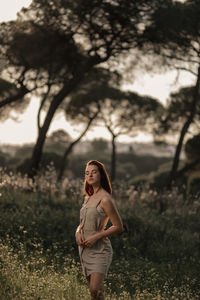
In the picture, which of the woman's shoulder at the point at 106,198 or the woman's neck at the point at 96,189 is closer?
the woman's shoulder at the point at 106,198

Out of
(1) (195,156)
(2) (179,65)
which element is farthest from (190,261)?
(1) (195,156)

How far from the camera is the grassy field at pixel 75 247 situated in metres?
5.47

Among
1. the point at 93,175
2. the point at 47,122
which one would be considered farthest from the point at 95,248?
the point at 47,122

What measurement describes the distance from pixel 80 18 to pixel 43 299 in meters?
11.1

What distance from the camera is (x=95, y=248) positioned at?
4.14 m

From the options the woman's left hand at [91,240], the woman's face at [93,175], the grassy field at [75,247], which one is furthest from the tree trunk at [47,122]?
the woman's left hand at [91,240]

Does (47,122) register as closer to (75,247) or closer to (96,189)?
(75,247)

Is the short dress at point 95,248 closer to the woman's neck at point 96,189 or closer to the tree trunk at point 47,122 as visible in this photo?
the woman's neck at point 96,189

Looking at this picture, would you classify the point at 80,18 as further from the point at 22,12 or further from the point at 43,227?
the point at 43,227

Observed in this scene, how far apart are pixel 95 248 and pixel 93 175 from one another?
2.34 ft

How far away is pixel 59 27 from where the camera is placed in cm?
1437

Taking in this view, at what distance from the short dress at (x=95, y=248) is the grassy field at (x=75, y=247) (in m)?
0.84

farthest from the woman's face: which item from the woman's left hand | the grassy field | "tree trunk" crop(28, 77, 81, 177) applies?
"tree trunk" crop(28, 77, 81, 177)

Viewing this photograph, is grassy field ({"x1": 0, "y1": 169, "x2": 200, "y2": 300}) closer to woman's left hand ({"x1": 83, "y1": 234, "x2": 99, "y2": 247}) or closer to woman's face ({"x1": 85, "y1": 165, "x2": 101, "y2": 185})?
woman's left hand ({"x1": 83, "y1": 234, "x2": 99, "y2": 247})
